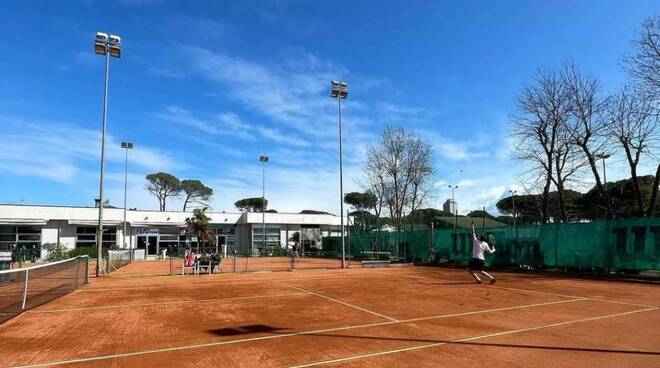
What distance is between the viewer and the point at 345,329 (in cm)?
900

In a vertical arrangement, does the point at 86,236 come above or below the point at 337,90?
below

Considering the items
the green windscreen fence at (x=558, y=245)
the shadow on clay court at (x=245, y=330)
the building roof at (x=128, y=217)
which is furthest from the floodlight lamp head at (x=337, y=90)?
the building roof at (x=128, y=217)

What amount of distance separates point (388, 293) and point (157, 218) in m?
45.7

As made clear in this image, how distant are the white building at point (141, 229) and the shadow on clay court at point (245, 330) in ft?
137

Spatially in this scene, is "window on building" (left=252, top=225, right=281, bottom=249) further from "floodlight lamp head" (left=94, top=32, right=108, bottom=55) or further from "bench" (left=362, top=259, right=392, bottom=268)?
"floodlight lamp head" (left=94, top=32, right=108, bottom=55)

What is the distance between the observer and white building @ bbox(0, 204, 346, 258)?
45406 mm

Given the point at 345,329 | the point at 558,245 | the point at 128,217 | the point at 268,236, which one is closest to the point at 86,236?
A: the point at 128,217

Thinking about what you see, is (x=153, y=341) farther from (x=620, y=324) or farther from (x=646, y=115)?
(x=646, y=115)

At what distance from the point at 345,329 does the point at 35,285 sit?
11045 mm

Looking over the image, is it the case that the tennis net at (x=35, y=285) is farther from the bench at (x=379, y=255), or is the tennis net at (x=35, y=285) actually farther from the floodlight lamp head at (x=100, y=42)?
the bench at (x=379, y=255)

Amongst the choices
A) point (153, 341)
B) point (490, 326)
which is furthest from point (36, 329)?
point (490, 326)

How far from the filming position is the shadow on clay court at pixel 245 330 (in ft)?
28.8

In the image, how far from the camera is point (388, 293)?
14695 millimetres

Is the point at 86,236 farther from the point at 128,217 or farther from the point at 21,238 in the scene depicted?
the point at 21,238
